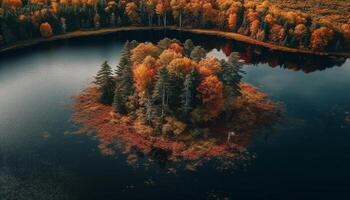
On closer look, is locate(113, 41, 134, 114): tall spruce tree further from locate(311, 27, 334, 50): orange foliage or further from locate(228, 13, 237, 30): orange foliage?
locate(228, 13, 237, 30): orange foliage

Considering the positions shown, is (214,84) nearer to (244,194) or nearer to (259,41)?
(244,194)

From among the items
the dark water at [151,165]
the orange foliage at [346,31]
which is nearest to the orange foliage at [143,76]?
the dark water at [151,165]

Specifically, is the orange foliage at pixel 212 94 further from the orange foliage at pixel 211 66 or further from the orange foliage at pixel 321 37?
the orange foliage at pixel 321 37

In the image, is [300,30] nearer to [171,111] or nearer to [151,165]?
[171,111]

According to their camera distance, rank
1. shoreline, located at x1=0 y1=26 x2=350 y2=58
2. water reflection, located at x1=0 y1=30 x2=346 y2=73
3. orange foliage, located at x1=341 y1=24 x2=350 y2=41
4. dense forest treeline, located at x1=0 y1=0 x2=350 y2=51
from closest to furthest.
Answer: water reflection, located at x1=0 y1=30 x2=346 y2=73 < shoreline, located at x1=0 y1=26 x2=350 y2=58 < dense forest treeline, located at x1=0 y1=0 x2=350 y2=51 < orange foliage, located at x1=341 y1=24 x2=350 y2=41

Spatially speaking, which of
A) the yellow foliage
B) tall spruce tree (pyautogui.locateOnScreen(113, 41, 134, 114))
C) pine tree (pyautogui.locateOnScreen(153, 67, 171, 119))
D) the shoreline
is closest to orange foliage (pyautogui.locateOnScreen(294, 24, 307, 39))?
the shoreline

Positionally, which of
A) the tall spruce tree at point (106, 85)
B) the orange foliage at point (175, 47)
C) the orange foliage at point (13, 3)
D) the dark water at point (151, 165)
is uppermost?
the orange foliage at point (13, 3)

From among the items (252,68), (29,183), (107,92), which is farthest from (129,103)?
(252,68)
